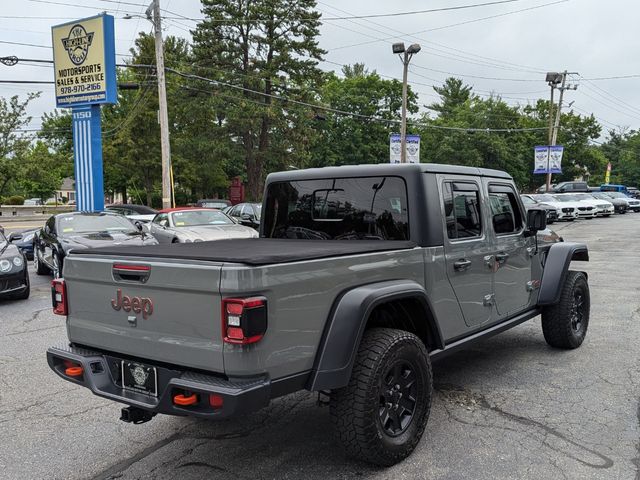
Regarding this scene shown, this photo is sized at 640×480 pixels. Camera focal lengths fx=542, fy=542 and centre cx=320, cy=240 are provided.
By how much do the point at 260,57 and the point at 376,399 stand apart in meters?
37.2

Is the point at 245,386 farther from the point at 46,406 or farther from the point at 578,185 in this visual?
the point at 578,185

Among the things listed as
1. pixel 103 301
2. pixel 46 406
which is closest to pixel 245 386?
pixel 103 301

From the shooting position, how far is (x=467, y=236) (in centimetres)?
415

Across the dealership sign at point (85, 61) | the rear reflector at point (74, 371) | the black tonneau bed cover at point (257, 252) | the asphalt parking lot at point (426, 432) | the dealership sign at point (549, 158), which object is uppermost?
the dealership sign at point (85, 61)

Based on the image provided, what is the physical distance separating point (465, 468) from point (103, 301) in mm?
2388

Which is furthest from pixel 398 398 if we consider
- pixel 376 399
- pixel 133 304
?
pixel 133 304

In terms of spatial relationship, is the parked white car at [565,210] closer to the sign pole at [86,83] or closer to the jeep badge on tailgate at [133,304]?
the sign pole at [86,83]

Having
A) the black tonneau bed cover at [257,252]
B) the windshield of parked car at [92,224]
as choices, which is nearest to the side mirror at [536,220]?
the black tonneau bed cover at [257,252]

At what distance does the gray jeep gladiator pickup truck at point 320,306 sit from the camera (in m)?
2.67

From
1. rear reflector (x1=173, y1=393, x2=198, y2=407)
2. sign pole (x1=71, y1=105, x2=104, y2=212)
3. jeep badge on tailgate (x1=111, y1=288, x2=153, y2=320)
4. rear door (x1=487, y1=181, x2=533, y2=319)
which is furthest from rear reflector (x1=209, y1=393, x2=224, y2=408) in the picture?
sign pole (x1=71, y1=105, x2=104, y2=212)

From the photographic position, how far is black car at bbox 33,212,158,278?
10.4m

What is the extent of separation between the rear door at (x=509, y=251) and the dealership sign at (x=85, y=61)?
648 inches

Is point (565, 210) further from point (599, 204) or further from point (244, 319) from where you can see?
point (244, 319)

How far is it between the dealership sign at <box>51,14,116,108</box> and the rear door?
54.0ft
